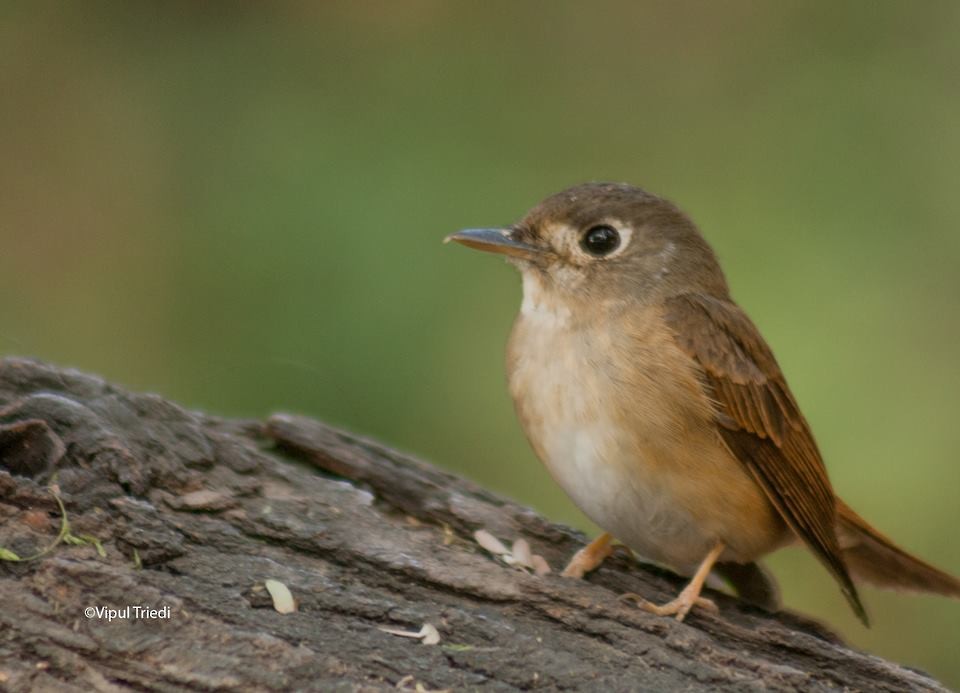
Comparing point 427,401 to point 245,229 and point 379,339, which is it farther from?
point 245,229

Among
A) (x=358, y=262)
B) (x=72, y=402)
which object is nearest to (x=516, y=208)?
(x=358, y=262)

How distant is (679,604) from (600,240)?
1220mm

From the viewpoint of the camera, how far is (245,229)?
6809mm

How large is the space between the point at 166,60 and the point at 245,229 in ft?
4.22

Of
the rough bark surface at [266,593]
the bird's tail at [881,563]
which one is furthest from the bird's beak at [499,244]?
the bird's tail at [881,563]

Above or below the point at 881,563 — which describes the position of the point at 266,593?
below

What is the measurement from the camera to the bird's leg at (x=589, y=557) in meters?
4.26

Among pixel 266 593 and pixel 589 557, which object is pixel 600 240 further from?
pixel 266 593

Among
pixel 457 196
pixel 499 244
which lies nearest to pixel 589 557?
pixel 499 244

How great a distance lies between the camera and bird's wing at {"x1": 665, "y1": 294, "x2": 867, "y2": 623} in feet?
14.2

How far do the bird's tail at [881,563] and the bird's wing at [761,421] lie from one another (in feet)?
0.62

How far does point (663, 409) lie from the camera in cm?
413

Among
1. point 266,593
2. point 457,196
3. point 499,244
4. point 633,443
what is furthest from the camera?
point 457,196

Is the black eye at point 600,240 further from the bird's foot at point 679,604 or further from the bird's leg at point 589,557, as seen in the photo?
the bird's foot at point 679,604
